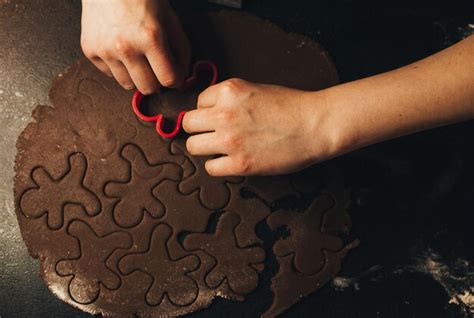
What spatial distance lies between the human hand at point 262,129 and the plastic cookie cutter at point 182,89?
0.09 meters

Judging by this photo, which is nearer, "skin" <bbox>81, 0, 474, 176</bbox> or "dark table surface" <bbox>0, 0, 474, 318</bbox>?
"skin" <bbox>81, 0, 474, 176</bbox>

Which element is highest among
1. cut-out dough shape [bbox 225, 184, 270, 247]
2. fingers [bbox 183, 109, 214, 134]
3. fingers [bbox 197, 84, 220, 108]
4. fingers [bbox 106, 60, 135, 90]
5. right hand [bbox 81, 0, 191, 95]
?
right hand [bbox 81, 0, 191, 95]

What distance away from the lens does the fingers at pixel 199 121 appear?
0.91 meters

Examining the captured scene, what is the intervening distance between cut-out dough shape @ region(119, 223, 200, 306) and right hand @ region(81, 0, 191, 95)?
34 centimetres

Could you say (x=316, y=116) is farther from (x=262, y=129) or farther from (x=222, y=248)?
(x=222, y=248)

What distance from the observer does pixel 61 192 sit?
1.00 m

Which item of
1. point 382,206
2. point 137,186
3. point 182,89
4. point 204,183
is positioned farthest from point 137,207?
point 382,206

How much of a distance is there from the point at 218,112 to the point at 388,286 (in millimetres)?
589

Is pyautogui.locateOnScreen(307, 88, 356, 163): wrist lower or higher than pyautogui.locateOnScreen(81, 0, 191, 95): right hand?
lower

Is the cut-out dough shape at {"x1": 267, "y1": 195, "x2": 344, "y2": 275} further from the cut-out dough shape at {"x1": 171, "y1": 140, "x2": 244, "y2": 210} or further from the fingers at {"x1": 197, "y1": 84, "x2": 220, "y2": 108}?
the fingers at {"x1": 197, "y1": 84, "x2": 220, "y2": 108}

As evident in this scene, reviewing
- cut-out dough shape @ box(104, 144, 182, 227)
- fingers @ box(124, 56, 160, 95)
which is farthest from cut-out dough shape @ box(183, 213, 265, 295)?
fingers @ box(124, 56, 160, 95)

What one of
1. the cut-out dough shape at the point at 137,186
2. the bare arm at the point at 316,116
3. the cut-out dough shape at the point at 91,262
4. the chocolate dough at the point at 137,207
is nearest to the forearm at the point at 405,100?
the bare arm at the point at 316,116

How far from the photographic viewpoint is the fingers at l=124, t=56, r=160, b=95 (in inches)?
34.8

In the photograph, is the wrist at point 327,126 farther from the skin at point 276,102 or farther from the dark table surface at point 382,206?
the dark table surface at point 382,206
